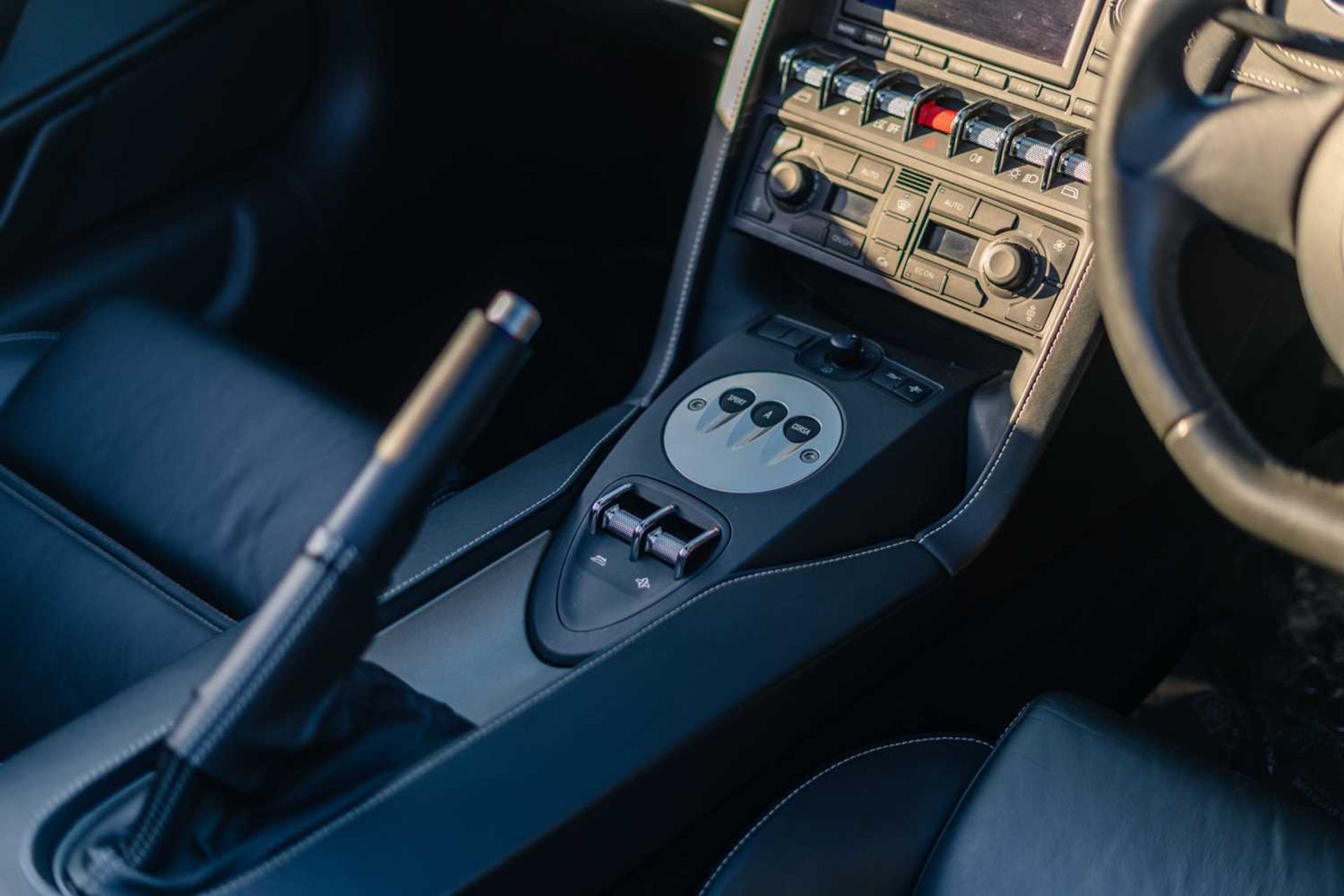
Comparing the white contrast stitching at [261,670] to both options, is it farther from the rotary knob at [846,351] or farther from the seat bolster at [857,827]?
the rotary knob at [846,351]

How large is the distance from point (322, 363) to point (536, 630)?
1.00m

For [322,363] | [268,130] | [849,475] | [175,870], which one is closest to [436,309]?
[322,363]

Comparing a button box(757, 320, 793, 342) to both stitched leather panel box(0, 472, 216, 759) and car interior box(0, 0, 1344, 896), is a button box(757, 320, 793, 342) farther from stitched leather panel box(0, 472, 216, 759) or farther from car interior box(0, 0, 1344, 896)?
stitched leather panel box(0, 472, 216, 759)

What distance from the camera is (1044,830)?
1077mm

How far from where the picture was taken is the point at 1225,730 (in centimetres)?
180

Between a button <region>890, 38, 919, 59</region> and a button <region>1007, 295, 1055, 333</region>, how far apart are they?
31cm

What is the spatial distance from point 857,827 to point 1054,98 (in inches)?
30.6

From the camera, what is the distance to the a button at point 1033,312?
140 centimetres

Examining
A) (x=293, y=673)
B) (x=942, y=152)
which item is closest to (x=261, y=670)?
(x=293, y=673)

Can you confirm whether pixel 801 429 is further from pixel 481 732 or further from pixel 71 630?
pixel 71 630

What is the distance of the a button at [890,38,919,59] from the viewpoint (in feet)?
4.89

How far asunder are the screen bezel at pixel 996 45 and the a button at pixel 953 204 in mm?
137

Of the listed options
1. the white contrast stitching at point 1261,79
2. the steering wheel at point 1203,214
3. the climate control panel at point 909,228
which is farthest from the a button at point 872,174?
the steering wheel at point 1203,214

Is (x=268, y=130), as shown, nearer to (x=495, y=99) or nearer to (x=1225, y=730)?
(x=495, y=99)
